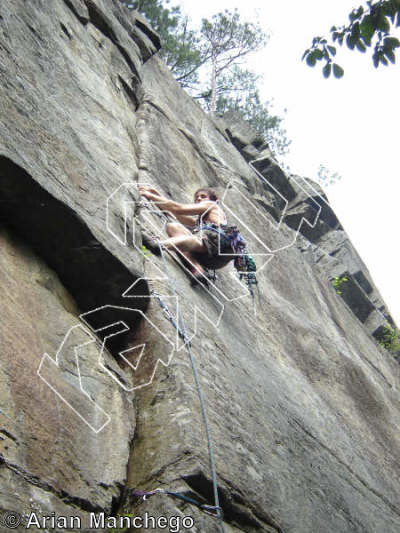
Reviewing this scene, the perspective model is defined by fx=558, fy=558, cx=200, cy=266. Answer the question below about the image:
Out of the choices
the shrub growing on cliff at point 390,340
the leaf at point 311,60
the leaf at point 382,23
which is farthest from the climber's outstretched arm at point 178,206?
the shrub growing on cliff at point 390,340

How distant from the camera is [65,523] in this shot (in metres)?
2.42

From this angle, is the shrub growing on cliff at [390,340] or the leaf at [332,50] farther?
the shrub growing on cliff at [390,340]

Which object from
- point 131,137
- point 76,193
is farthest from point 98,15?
point 76,193

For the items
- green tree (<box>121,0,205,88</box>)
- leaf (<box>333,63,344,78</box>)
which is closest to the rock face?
leaf (<box>333,63,344,78</box>)

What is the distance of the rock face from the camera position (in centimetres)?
281

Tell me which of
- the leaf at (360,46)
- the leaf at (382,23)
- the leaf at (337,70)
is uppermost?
the leaf at (382,23)

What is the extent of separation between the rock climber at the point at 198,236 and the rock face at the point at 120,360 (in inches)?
7.2

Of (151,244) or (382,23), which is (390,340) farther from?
(382,23)

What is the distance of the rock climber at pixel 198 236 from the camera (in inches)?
213

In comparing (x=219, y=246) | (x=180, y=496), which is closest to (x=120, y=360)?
(x=180, y=496)

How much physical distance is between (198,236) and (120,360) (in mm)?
2010

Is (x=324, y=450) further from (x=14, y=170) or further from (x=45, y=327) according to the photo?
(x=14, y=170)

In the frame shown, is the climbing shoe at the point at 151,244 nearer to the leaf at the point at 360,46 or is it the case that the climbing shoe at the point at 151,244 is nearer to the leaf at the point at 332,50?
the leaf at the point at 332,50

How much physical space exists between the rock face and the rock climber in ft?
0.60
